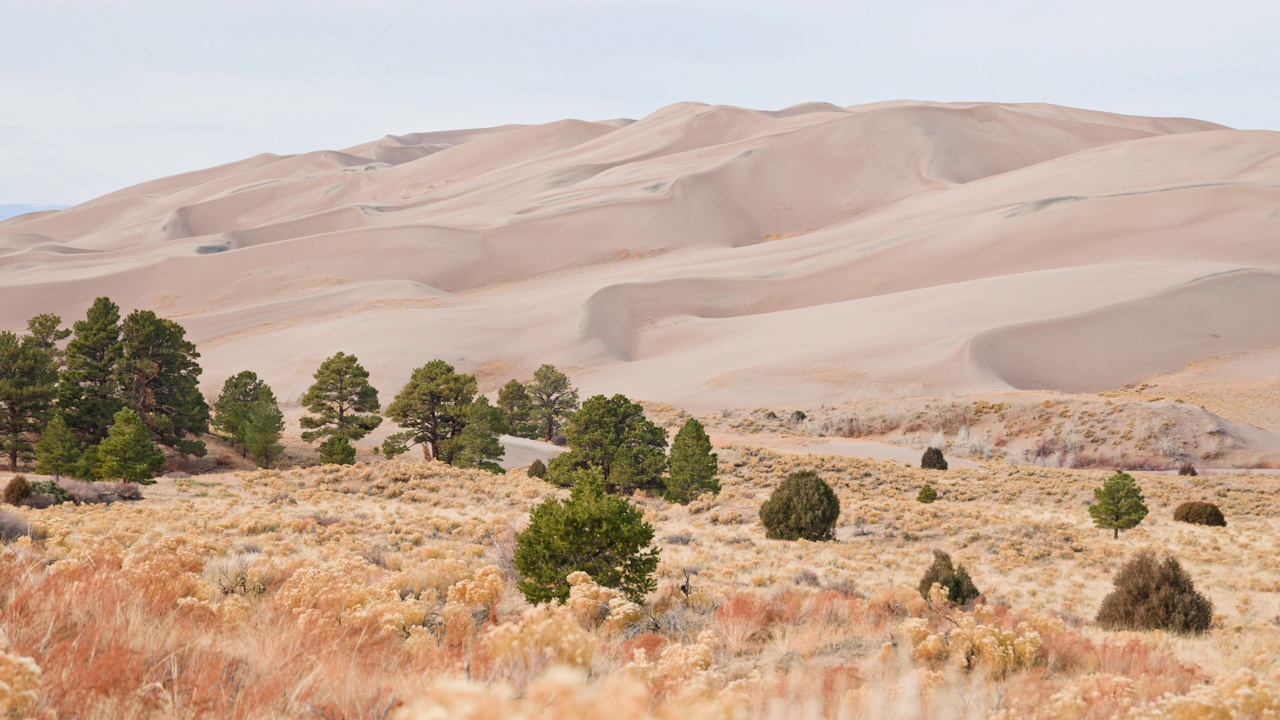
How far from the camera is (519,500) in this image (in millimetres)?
23375

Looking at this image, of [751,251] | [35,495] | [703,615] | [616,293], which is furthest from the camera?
[751,251]

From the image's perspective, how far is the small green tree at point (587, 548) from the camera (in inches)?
351

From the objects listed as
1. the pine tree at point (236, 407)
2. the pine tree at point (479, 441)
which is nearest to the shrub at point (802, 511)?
the pine tree at point (479, 441)

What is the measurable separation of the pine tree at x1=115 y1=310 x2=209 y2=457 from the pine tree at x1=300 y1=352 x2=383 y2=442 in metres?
4.60

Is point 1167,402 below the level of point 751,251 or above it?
below

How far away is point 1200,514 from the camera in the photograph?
2342cm

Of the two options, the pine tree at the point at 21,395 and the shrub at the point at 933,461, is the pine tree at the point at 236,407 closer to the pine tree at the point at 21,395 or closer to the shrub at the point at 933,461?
the pine tree at the point at 21,395

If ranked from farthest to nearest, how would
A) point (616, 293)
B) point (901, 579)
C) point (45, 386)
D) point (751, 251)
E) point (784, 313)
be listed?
point (751, 251) < point (616, 293) < point (784, 313) < point (45, 386) < point (901, 579)

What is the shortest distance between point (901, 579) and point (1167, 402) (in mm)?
37533

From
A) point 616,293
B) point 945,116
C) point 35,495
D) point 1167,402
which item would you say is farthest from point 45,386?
point 945,116

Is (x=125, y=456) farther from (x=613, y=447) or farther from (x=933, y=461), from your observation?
(x=933, y=461)

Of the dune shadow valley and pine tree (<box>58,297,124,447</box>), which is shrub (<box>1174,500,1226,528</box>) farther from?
pine tree (<box>58,297,124,447</box>)

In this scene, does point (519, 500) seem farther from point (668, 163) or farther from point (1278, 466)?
point (668, 163)

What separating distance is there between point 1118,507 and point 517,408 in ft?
107
